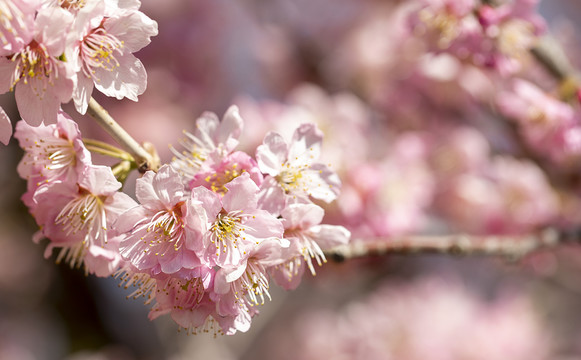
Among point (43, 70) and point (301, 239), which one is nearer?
point (43, 70)

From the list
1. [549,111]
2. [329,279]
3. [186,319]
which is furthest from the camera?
[329,279]

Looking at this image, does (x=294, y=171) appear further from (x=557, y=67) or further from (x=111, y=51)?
(x=557, y=67)

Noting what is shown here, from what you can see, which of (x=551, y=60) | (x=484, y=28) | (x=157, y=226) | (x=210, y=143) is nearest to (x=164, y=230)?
(x=157, y=226)

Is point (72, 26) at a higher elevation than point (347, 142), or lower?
lower

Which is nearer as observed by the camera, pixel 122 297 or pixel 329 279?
pixel 329 279

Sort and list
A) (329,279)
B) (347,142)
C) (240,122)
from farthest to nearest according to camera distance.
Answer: (329,279), (347,142), (240,122)

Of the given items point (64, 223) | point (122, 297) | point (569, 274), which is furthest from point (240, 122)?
point (569, 274)

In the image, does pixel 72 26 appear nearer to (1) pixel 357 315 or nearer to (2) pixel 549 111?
(2) pixel 549 111
